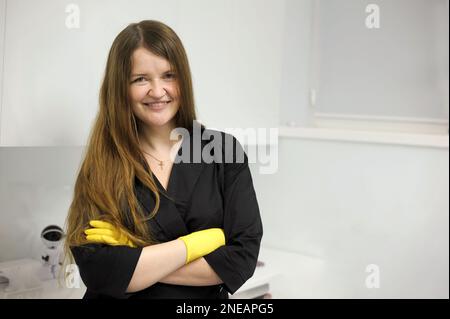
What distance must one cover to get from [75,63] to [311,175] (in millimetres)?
894

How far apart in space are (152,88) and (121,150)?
0.10 m

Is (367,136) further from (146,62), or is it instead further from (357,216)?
(146,62)

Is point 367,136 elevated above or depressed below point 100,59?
below

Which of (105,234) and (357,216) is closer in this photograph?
(105,234)

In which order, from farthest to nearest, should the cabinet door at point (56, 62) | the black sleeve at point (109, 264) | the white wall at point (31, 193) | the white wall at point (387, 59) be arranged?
the white wall at point (387, 59) < the white wall at point (31, 193) < the cabinet door at point (56, 62) < the black sleeve at point (109, 264)

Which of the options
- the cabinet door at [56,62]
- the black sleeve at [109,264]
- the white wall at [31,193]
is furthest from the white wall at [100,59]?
the black sleeve at [109,264]

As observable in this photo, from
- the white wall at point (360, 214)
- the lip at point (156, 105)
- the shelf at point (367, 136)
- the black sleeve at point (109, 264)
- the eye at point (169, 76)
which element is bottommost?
the white wall at point (360, 214)

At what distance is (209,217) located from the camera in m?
0.77

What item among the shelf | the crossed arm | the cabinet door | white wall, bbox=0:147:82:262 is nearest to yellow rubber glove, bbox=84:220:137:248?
the crossed arm

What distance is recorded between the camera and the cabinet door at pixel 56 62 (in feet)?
2.84

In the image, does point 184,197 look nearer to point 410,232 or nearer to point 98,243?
point 98,243

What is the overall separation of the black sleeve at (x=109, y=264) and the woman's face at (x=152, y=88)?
186mm

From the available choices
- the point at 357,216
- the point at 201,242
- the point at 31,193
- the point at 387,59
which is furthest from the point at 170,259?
the point at 387,59

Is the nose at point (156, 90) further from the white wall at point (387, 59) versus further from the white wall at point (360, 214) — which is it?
the white wall at point (387, 59)
